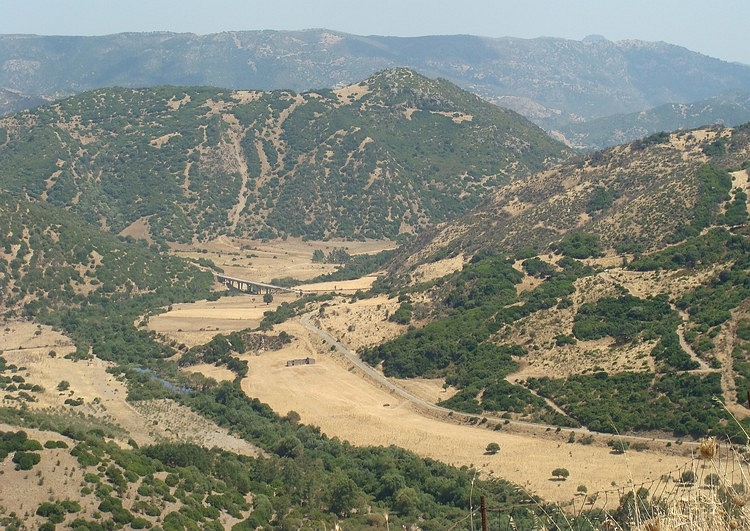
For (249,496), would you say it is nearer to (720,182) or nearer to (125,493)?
(125,493)

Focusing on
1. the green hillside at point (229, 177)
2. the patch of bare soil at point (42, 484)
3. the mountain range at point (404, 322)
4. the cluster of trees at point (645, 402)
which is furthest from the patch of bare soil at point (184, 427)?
the green hillside at point (229, 177)

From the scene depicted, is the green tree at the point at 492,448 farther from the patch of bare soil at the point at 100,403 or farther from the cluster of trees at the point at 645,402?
the patch of bare soil at the point at 100,403

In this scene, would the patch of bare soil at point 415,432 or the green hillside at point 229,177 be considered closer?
the patch of bare soil at point 415,432

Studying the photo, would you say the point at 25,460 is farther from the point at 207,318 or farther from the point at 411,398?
the point at 207,318

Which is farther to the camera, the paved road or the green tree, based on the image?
the paved road

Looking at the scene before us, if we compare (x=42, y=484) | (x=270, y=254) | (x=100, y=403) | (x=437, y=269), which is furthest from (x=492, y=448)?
(x=270, y=254)

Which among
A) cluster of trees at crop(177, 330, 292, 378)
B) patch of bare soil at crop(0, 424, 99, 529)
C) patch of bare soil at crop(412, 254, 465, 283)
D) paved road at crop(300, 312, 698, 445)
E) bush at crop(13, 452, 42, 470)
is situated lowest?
cluster of trees at crop(177, 330, 292, 378)

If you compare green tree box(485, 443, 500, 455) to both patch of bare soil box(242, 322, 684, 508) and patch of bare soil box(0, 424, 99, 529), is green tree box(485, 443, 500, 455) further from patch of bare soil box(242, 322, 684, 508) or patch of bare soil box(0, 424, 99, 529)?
patch of bare soil box(0, 424, 99, 529)

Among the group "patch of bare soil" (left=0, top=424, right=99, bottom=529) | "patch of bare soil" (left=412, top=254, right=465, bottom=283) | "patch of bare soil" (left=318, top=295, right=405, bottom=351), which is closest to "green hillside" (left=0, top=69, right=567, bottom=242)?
"patch of bare soil" (left=412, top=254, right=465, bottom=283)

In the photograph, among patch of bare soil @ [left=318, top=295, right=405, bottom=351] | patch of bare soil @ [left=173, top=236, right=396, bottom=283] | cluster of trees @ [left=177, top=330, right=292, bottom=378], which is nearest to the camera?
patch of bare soil @ [left=318, top=295, right=405, bottom=351]
